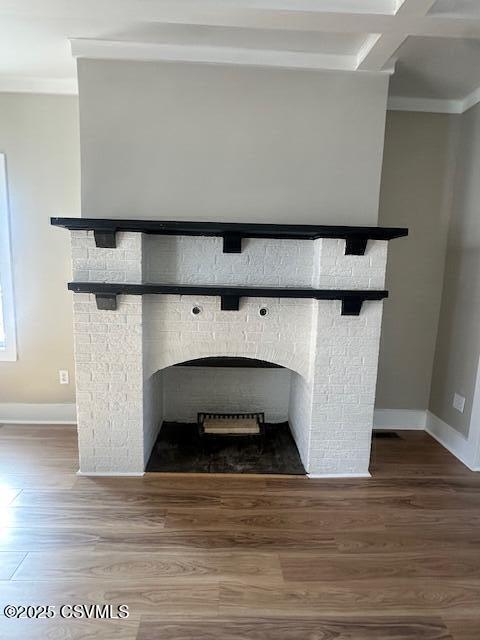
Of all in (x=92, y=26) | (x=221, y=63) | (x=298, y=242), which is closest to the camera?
(x=92, y=26)

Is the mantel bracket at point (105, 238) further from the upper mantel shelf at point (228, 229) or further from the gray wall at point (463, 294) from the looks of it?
the gray wall at point (463, 294)

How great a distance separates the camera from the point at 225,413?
285cm

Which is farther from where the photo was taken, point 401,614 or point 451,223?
point 451,223

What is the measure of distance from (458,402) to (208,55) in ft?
9.17

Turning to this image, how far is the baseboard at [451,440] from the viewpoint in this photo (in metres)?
2.47

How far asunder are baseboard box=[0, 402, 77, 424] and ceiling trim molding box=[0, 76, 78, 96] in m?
2.32

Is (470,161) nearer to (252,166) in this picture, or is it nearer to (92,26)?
(252,166)

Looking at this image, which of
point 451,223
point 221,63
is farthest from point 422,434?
point 221,63

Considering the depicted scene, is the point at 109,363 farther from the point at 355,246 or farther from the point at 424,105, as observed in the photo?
the point at 424,105

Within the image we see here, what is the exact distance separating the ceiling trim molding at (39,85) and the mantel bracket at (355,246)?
218cm

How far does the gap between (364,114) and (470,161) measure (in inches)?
41.3

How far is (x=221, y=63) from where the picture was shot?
2.04 metres

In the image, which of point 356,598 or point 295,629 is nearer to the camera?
point 295,629

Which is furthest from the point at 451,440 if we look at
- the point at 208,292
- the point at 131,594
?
the point at 131,594
